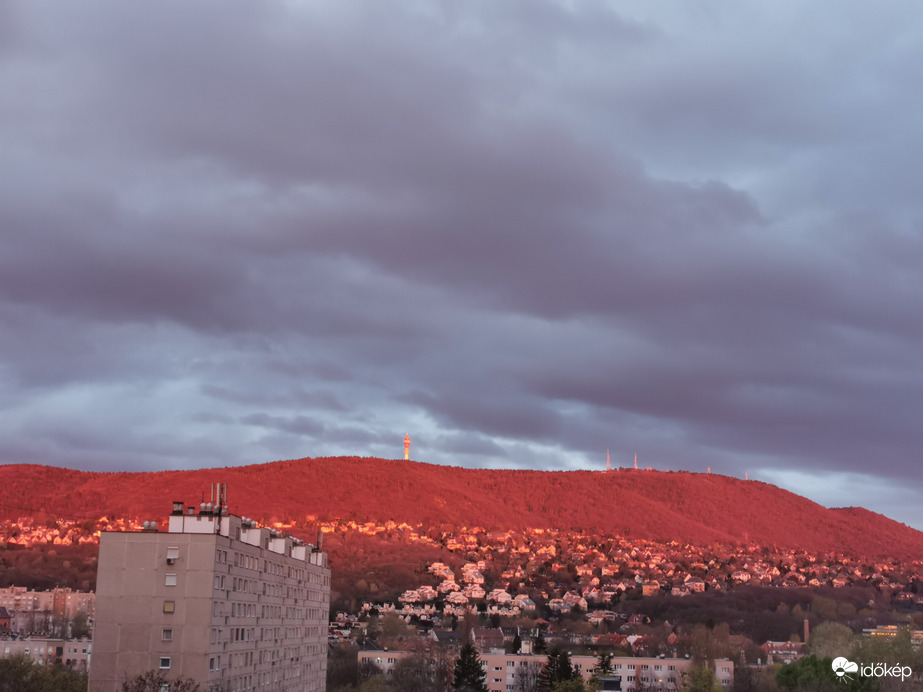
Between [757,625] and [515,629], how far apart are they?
1676 inches

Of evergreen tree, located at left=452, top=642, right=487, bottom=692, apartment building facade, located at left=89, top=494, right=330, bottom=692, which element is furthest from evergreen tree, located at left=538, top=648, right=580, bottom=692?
apartment building facade, located at left=89, top=494, right=330, bottom=692

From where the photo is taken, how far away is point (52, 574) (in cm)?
19200

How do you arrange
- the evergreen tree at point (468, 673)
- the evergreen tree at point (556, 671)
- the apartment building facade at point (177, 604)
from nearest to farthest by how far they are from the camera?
the apartment building facade at point (177, 604) → the evergreen tree at point (468, 673) → the evergreen tree at point (556, 671)

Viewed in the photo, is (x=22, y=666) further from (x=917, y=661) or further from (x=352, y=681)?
(x=917, y=661)

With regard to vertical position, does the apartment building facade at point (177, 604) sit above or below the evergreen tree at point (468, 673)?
above

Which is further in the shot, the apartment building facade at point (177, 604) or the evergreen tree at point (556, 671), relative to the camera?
the evergreen tree at point (556, 671)

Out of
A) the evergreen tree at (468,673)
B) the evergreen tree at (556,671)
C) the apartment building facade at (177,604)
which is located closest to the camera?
the apartment building facade at (177,604)

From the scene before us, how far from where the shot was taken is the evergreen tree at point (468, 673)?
11406 centimetres

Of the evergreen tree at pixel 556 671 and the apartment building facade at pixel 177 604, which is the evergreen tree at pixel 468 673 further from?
the apartment building facade at pixel 177 604

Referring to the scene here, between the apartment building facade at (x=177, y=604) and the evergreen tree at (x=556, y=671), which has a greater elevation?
the apartment building facade at (x=177, y=604)

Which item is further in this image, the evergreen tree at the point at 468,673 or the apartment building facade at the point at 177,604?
the evergreen tree at the point at 468,673

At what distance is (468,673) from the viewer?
115 m

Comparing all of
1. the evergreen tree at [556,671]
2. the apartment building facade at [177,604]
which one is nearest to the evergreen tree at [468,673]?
the evergreen tree at [556,671]

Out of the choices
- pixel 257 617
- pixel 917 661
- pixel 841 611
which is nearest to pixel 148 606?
pixel 257 617
